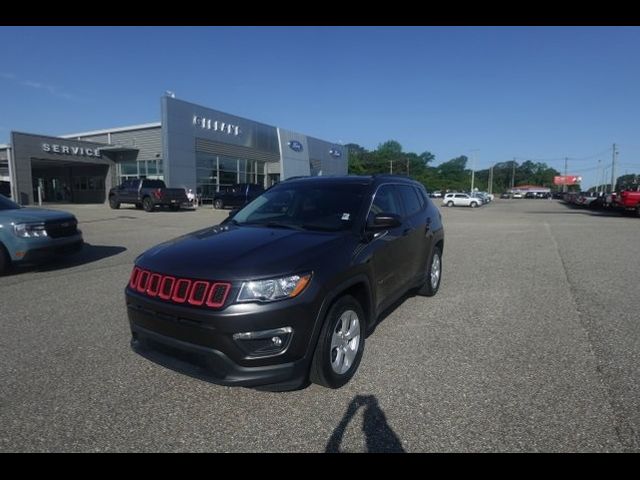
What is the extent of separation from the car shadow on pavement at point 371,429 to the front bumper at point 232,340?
41 centimetres

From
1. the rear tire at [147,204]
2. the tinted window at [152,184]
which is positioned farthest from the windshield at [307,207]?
the tinted window at [152,184]

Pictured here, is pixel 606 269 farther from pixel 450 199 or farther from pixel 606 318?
pixel 450 199

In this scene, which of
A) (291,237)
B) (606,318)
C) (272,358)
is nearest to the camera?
(272,358)

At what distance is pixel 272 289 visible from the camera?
263 cm

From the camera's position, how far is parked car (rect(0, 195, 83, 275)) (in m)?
6.66

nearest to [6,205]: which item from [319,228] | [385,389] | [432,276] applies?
[319,228]

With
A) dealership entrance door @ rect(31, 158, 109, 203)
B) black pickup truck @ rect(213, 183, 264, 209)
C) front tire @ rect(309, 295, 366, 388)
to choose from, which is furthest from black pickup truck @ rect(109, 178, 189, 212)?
front tire @ rect(309, 295, 366, 388)

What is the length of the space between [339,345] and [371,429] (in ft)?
2.21

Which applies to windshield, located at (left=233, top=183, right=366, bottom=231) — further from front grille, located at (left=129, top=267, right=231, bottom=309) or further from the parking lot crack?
the parking lot crack

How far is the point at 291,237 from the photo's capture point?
324cm

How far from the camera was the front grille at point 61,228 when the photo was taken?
7.05 meters

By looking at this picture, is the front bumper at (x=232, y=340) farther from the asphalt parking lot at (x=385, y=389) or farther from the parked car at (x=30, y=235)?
the parked car at (x=30, y=235)
